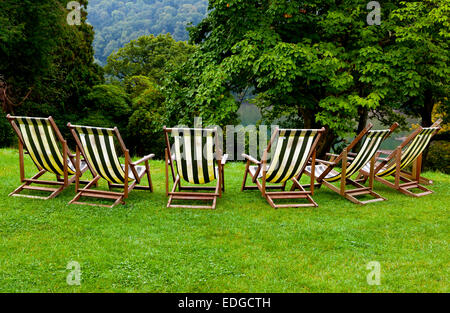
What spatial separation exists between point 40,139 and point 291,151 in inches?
133

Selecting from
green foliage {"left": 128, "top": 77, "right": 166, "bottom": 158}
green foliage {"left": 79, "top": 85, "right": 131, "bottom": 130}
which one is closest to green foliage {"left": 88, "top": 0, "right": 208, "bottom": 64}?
green foliage {"left": 128, "top": 77, "right": 166, "bottom": 158}

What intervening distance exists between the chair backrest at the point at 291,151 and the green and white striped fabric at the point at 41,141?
295cm

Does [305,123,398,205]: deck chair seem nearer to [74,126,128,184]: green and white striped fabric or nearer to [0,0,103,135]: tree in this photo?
[74,126,128,184]: green and white striped fabric

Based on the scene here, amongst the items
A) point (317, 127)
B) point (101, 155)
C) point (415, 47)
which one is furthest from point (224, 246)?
point (317, 127)

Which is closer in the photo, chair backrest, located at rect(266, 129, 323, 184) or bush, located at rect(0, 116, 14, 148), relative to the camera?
chair backrest, located at rect(266, 129, 323, 184)

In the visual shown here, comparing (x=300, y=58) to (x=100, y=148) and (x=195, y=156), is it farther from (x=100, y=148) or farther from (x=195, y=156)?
(x=100, y=148)

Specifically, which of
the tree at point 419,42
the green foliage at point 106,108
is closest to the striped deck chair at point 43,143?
the tree at point 419,42

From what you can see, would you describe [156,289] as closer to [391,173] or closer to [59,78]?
[391,173]

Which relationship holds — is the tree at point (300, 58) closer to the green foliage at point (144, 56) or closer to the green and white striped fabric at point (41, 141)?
the green and white striped fabric at point (41, 141)

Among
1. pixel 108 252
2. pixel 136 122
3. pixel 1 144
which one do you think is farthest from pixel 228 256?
pixel 136 122

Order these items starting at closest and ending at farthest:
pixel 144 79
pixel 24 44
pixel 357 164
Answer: pixel 357 164, pixel 24 44, pixel 144 79

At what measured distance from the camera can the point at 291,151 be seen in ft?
16.4

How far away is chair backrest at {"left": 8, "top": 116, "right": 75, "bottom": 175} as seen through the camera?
489 centimetres

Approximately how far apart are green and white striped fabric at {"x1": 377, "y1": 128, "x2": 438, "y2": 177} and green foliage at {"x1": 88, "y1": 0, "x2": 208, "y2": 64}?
174 feet
